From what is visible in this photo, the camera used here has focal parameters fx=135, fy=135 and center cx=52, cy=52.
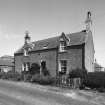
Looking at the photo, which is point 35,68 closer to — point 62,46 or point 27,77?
point 27,77

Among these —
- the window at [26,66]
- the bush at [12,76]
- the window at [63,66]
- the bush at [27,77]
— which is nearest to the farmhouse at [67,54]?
the window at [63,66]

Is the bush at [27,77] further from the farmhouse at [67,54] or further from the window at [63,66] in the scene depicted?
the window at [63,66]

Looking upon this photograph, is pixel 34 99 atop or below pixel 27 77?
below

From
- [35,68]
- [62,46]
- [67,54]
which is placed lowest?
[35,68]

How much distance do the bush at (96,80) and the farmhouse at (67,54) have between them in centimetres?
494

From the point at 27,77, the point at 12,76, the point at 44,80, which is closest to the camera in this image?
the point at 44,80

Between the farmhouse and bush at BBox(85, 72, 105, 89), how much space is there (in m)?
4.94

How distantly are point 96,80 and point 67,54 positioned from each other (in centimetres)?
898

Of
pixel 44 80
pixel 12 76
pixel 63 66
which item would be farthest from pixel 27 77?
pixel 63 66

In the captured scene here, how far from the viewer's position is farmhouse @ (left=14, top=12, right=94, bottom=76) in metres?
23.2

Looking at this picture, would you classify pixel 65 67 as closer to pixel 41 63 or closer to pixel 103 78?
pixel 41 63

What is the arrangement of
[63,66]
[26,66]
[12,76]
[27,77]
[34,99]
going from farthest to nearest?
[26,66] → [12,76] → [63,66] → [27,77] → [34,99]

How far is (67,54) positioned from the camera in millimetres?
24719

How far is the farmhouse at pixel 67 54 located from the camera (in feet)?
76.0
